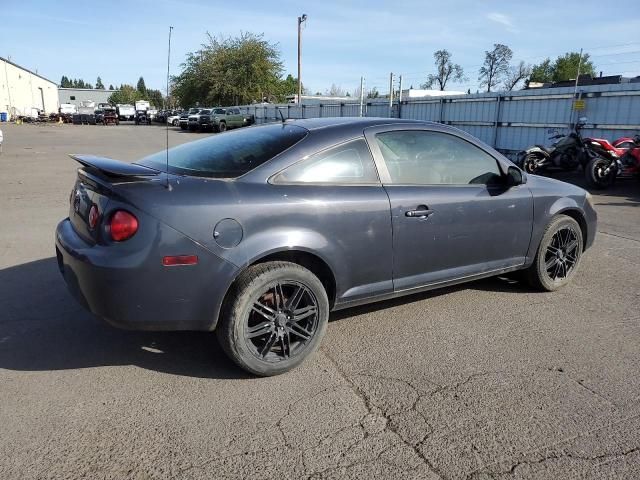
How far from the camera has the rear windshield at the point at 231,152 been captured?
11.1 feet

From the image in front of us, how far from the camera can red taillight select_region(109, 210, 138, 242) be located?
2.88 meters

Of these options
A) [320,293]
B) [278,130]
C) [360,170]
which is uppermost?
[278,130]

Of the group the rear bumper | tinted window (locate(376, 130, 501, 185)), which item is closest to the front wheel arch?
tinted window (locate(376, 130, 501, 185))

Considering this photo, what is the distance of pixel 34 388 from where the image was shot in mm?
3068

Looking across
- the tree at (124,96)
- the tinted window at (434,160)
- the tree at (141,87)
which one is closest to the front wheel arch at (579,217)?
the tinted window at (434,160)

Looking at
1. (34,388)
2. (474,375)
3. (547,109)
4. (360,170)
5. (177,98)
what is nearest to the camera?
(34,388)

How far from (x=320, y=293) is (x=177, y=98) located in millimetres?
67732

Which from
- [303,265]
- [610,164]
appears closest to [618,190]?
[610,164]

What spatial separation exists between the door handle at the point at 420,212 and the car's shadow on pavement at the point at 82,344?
5.19 ft

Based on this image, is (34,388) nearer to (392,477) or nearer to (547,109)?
(392,477)

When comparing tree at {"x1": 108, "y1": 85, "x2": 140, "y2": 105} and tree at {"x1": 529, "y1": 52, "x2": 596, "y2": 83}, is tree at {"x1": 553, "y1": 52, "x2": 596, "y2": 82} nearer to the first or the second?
tree at {"x1": 529, "y1": 52, "x2": 596, "y2": 83}

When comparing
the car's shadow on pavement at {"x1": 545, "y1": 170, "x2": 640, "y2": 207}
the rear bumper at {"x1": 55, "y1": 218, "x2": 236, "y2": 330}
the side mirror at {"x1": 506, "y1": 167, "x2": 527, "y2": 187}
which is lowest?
the car's shadow on pavement at {"x1": 545, "y1": 170, "x2": 640, "y2": 207}

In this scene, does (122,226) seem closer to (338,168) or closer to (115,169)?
(115,169)

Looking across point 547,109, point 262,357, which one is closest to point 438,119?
point 547,109
